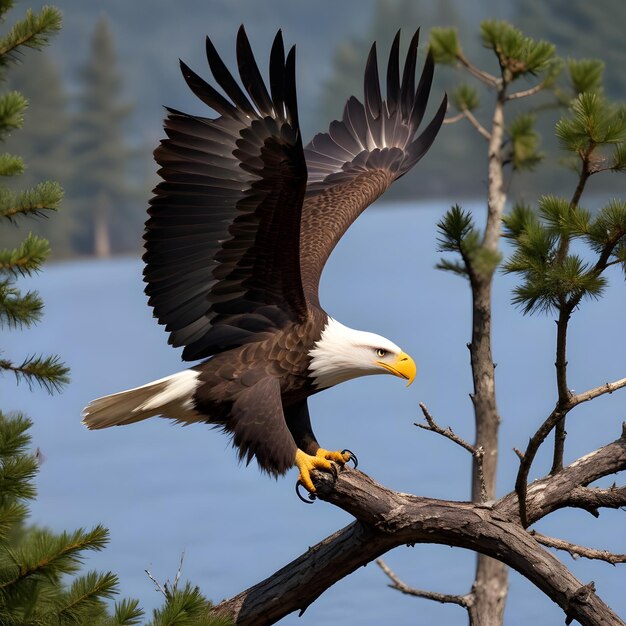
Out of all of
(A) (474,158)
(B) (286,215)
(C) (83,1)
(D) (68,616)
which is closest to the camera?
(D) (68,616)

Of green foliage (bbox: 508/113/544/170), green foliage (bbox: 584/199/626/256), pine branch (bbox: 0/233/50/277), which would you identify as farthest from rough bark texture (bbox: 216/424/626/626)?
green foliage (bbox: 508/113/544/170)

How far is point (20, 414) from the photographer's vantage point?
3.13 meters

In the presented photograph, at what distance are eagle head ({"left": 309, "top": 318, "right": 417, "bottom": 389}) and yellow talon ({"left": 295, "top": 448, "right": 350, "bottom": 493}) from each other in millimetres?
305

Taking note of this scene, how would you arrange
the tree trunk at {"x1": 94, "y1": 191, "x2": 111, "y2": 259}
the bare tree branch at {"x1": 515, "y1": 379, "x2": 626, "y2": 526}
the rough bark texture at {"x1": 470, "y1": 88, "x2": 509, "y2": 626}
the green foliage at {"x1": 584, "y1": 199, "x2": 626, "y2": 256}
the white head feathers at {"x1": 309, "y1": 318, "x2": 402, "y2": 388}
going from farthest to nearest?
the tree trunk at {"x1": 94, "y1": 191, "x2": 111, "y2": 259}
the rough bark texture at {"x1": 470, "y1": 88, "x2": 509, "y2": 626}
the white head feathers at {"x1": 309, "y1": 318, "x2": 402, "y2": 388}
the bare tree branch at {"x1": 515, "y1": 379, "x2": 626, "y2": 526}
the green foliage at {"x1": 584, "y1": 199, "x2": 626, "y2": 256}

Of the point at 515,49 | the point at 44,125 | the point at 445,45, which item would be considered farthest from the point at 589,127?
the point at 44,125

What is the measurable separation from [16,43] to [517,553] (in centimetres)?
205

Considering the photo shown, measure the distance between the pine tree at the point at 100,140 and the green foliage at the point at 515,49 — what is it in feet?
63.2

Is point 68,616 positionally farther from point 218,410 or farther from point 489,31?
point 489,31

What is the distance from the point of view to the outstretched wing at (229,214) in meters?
3.26

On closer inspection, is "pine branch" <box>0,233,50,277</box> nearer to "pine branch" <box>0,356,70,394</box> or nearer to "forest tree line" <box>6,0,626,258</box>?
"pine branch" <box>0,356,70,394</box>

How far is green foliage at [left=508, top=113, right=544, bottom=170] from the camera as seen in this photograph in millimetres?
5250

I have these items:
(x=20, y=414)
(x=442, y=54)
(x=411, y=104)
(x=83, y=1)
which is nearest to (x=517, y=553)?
(x=20, y=414)

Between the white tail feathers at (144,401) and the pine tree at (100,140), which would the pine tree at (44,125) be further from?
the white tail feathers at (144,401)

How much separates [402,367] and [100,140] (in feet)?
70.9
